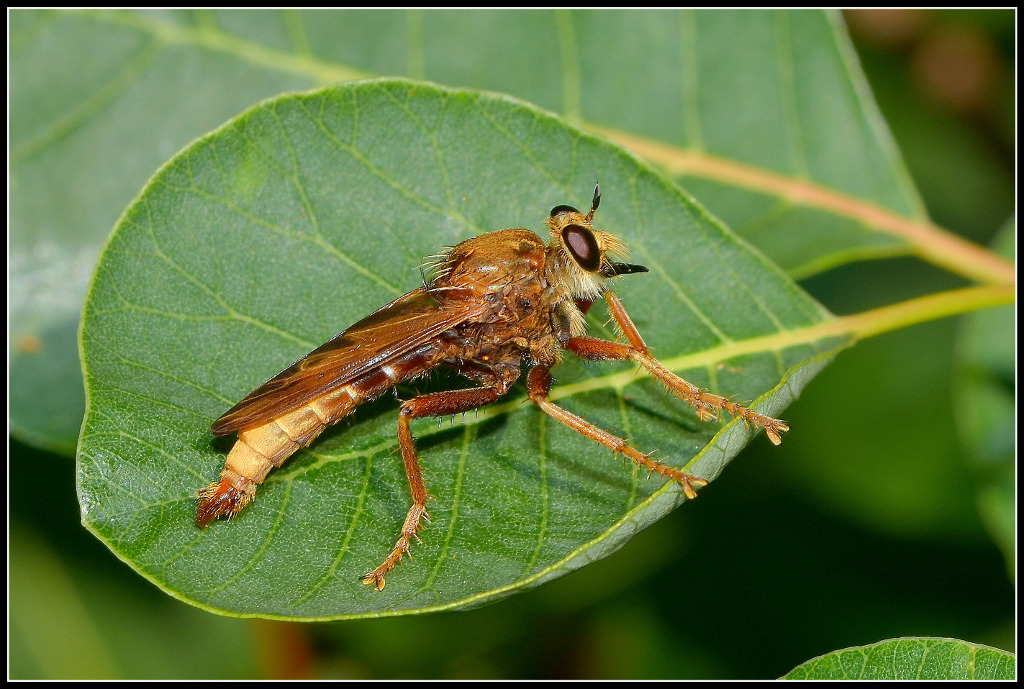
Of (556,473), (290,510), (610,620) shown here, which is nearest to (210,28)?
(290,510)


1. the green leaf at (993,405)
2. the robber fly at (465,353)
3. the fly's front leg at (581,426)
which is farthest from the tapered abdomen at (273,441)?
the green leaf at (993,405)

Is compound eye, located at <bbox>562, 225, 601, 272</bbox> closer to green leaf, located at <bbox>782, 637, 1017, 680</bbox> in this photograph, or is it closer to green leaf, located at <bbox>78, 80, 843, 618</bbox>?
green leaf, located at <bbox>78, 80, 843, 618</bbox>

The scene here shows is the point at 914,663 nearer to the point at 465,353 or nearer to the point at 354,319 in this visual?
the point at 465,353

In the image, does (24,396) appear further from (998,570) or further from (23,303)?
(998,570)

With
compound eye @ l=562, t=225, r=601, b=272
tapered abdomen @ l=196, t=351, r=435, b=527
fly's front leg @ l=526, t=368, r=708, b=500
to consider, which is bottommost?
tapered abdomen @ l=196, t=351, r=435, b=527

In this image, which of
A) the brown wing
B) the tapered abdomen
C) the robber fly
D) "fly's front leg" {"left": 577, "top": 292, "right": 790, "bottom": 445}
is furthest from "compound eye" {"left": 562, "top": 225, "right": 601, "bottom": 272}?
the tapered abdomen

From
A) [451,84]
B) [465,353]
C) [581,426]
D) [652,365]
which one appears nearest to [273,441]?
[465,353]

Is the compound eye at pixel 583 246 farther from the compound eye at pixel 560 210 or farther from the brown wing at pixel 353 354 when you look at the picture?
the brown wing at pixel 353 354
